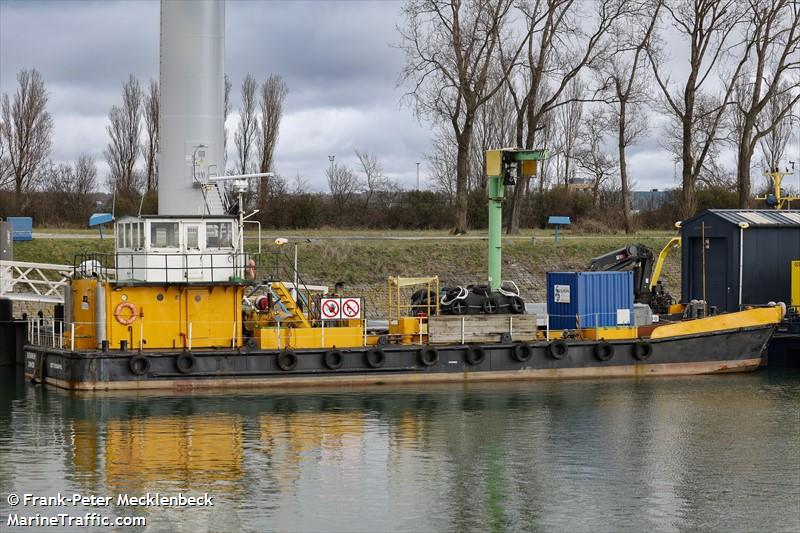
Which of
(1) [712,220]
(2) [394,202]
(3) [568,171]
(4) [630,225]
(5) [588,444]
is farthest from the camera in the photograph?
(3) [568,171]

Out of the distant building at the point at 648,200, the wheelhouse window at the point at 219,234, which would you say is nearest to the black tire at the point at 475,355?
the wheelhouse window at the point at 219,234

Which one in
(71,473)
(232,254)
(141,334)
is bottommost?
(71,473)

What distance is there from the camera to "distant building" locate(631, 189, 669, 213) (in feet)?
245

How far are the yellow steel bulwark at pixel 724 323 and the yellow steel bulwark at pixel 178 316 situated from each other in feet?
37.0

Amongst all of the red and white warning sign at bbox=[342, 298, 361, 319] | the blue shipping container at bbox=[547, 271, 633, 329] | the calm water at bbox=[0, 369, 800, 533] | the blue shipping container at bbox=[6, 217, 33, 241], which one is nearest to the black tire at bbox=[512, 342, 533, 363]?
the calm water at bbox=[0, 369, 800, 533]

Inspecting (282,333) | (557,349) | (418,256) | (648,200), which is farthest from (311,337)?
(648,200)

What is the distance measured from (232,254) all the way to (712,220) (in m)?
15.3

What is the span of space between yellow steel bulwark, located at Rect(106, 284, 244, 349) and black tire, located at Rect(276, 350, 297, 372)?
3.62 feet

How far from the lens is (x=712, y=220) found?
34.7 meters

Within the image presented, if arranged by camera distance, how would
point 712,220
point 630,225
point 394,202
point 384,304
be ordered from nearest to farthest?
1. point 712,220
2. point 384,304
3. point 630,225
4. point 394,202

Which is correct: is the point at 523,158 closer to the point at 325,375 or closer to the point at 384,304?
the point at 325,375

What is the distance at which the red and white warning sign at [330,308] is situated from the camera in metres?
28.5

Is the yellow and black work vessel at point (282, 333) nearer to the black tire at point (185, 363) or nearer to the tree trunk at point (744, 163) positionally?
the black tire at point (185, 363)

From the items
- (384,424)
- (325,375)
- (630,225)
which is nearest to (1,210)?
(630,225)
